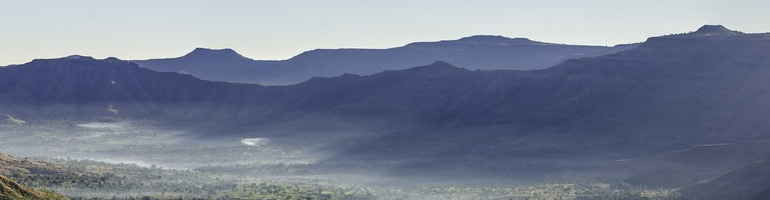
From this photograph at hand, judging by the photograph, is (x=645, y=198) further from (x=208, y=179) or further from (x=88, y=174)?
(x=88, y=174)

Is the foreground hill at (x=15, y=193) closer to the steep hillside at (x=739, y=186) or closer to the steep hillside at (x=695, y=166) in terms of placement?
the steep hillside at (x=739, y=186)

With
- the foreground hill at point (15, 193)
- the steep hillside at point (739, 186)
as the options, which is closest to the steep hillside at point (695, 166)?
the steep hillside at point (739, 186)

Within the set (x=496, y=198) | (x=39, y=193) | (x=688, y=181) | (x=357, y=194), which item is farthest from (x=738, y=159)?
(x=39, y=193)

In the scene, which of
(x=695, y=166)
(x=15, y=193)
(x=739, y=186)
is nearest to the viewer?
(x=15, y=193)

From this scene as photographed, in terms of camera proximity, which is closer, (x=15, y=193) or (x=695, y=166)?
(x=15, y=193)

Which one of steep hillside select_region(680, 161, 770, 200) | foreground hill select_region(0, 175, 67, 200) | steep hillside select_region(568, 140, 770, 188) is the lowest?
foreground hill select_region(0, 175, 67, 200)

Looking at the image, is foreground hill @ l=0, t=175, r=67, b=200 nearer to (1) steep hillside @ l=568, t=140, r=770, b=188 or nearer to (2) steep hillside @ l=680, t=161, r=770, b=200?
(2) steep hillside @ l=680, t=161, r=770, b=200

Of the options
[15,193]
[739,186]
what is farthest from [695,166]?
[15,193]

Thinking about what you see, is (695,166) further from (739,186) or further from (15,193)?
(15,193)

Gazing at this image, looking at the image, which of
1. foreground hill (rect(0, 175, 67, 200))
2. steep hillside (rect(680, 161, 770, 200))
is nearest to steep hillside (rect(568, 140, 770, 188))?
steep hillside (rect(680, 161, 770, 200))

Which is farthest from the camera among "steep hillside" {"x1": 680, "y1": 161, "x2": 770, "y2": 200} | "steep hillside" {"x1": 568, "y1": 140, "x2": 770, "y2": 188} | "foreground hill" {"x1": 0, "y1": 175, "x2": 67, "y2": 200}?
"steep hillside" {"x1": 568, "y1": 140, "x2": 770, "y2": 188}

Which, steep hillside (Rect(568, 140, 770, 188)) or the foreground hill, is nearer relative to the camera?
the foreground hill
